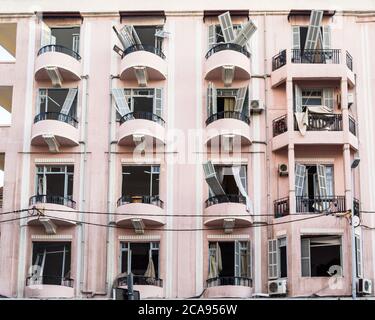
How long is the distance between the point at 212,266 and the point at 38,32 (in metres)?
8.41

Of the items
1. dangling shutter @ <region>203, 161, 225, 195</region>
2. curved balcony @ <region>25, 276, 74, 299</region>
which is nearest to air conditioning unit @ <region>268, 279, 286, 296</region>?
dangling shutter @ <region>203, 161, 225, 195</region>

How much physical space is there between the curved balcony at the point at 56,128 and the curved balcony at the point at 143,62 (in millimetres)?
1996

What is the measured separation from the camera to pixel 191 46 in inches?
814

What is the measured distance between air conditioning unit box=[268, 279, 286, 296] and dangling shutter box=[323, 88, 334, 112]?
202 inches

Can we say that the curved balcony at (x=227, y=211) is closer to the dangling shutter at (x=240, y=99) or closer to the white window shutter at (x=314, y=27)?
the dangling shutter at (x=240, y=99)

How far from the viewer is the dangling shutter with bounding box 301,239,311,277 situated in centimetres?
1834

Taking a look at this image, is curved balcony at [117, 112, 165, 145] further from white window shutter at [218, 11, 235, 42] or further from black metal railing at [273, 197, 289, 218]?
black metal railing at [273, 197, 289, 218]

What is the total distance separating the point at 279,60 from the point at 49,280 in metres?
8.62

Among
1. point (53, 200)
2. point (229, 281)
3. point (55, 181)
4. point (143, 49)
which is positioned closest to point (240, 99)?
point (143, 49)

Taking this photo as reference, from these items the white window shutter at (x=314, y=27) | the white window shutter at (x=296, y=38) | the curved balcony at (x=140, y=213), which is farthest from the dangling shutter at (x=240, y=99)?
the curved balcony at (x=140, y=213)

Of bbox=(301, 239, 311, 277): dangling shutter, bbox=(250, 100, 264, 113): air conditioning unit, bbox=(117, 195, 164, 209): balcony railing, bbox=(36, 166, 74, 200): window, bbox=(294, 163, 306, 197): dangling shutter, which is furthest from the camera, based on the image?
bbox=(250, 100, 264, 113): air conditioning unit

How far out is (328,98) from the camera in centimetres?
2009

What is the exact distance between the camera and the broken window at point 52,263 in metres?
18.8

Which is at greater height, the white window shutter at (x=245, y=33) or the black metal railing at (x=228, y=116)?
the white window shutter at (x=245, y=33)
